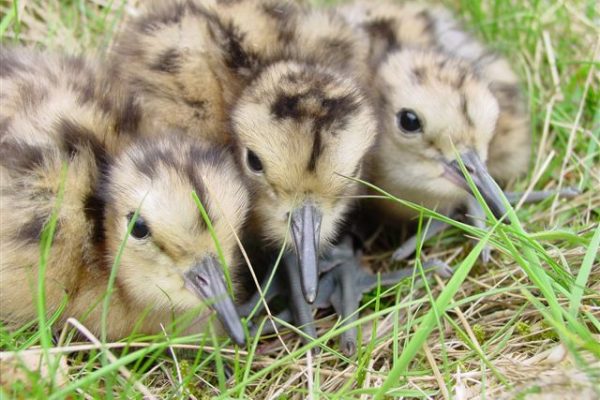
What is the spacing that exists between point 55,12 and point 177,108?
132cm

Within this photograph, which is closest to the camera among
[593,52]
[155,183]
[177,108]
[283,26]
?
[155,183]

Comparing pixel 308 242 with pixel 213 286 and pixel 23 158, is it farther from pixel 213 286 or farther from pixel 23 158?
pixel 23 158

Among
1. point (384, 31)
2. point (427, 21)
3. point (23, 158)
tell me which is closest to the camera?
point (23, 158)

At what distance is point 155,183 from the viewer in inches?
75.6

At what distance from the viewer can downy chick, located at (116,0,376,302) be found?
211cm

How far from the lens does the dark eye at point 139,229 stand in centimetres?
192

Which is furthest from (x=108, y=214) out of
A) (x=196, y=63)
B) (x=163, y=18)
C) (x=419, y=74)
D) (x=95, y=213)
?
(x=419, y=74)

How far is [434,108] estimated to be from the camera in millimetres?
2453

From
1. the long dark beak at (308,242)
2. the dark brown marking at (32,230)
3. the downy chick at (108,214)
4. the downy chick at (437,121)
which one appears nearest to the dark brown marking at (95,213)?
the downy chick at (108,214)

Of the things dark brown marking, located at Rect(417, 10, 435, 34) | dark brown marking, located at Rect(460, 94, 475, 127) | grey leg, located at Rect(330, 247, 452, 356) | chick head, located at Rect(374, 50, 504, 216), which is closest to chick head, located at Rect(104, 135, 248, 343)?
grey leg, located at Rect(330, 247, 452, 356)

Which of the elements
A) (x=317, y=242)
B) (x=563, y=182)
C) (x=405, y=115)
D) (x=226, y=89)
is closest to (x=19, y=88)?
(x=226, y=89)

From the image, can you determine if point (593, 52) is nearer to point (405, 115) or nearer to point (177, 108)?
point (405, 115)

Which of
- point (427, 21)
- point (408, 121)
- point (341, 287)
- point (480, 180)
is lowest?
point (341, 287)

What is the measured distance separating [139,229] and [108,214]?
139 millimetres
